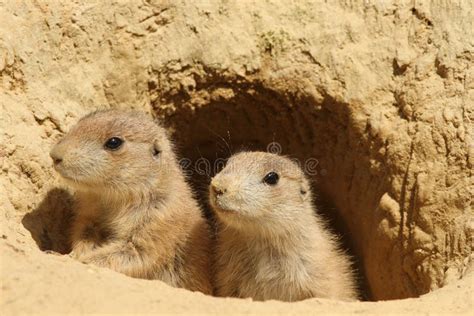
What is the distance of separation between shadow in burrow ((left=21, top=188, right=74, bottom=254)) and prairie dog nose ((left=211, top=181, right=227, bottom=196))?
1.66 meters

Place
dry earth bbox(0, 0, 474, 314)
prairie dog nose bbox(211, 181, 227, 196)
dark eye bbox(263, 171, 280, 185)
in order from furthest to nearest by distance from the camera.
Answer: dry earth bbox(0, 0, 474, 314)
dark eye bbox(263, 171, 280, 185)
prairie dog nose bbox(211, 181, 227, 196)

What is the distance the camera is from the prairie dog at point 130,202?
21.7 feet

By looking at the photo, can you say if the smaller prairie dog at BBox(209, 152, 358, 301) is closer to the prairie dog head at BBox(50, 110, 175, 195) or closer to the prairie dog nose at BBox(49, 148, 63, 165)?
the prairie dog head at BBox(50, 110, 175, 195)

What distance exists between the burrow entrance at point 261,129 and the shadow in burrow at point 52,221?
150 cm

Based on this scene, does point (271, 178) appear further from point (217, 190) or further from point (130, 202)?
point (130, 202)

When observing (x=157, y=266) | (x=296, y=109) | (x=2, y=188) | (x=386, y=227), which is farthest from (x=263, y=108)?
(x=2, y=188)

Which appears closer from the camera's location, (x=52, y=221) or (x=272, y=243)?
(x=272, y=243)

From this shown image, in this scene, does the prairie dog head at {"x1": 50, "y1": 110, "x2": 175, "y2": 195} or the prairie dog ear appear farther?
the prairie dog ear

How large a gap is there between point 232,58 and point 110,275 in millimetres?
3278

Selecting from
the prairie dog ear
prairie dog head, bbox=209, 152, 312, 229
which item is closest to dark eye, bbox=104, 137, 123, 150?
prairie dog head, bbox=209, 152, 312, 229

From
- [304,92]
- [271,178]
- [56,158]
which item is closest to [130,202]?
[56,158]

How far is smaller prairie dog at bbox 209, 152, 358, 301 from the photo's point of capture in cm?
676

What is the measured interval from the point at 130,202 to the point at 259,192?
1190mm

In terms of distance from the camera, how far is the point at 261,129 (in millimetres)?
8891
